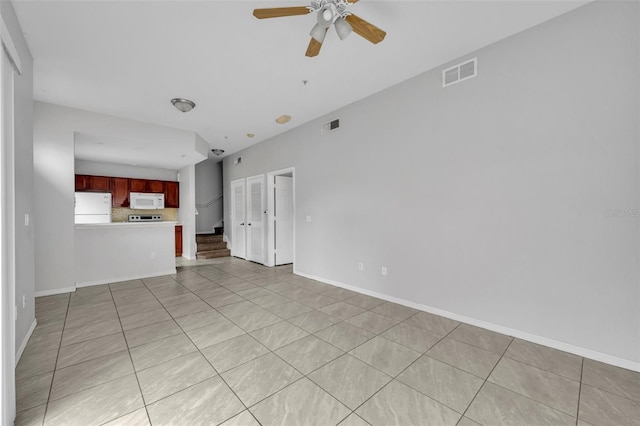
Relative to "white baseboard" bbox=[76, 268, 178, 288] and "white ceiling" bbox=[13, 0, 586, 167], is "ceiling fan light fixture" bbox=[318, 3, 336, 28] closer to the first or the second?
"white ceiling" bbox=[13, 0, 586, 167]

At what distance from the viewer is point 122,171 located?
24.1 feet

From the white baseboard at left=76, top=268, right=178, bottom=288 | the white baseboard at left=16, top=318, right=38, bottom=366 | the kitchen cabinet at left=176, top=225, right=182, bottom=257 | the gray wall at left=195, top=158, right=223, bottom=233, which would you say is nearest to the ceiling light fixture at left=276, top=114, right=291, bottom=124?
the white baseboard at left=76, top=268, right=178, bottom=288

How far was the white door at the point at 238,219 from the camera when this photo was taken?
711 cm

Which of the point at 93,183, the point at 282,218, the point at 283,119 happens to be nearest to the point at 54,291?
the point at 93,183

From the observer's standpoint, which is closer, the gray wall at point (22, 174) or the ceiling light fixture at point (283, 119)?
the gray wall at point (22, 174)

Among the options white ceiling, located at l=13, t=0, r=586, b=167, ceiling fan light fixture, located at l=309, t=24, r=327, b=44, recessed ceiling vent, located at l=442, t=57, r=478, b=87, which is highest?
white ceiling, located at l=13, t=0, r=586, b=167

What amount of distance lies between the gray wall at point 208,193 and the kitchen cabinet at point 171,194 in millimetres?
675

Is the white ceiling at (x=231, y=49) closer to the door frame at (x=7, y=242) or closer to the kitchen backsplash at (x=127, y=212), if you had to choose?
the door frame at (x=7, y=242)

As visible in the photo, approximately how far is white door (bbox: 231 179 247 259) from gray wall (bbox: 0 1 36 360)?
4.42 meters

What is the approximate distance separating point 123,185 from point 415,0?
7.96 meters

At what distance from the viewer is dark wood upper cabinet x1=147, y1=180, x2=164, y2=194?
24.7 feet

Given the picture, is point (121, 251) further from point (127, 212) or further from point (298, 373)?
point (298, 373)

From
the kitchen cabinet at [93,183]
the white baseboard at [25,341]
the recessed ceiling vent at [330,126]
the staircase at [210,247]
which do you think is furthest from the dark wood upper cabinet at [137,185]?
the recessed ceiling vent at [330,126]

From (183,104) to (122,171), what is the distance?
4737 millimetres
